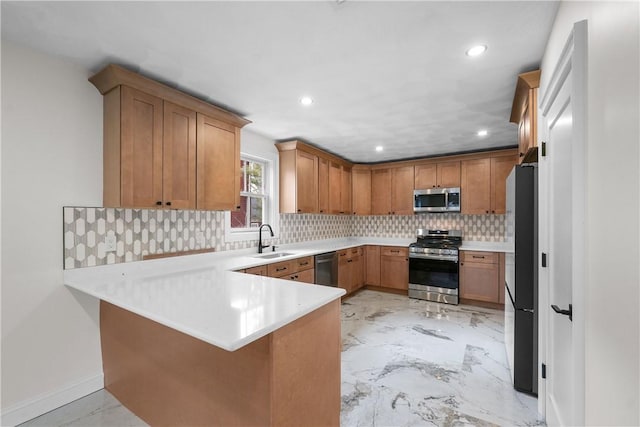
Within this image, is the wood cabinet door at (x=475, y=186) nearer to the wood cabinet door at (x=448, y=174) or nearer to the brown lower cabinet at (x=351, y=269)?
the wood cabinet door at (x=448, y=174)

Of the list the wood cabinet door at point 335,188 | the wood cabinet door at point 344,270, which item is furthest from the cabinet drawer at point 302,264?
the wood cabinet door at point 335,188

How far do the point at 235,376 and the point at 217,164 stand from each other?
2061 millimetres

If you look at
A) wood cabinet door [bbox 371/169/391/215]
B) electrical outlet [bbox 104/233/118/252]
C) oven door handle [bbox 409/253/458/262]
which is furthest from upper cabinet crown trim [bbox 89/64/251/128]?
oven door handle [bbox 409/253/458/262]

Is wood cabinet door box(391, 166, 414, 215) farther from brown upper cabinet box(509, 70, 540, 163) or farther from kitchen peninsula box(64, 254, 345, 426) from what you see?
kitchen peninsula box(64, 254, 345, 426)

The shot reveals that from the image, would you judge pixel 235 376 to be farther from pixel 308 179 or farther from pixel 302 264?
pixel 308 179

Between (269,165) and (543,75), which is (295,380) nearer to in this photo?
(543,75)

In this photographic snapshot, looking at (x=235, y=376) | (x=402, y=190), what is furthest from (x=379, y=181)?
(x=235, y=376)

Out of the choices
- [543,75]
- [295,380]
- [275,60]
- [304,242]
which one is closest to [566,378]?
[295,380]

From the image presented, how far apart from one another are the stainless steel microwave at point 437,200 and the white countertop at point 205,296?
357cm

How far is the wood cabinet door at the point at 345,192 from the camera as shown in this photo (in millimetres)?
5254

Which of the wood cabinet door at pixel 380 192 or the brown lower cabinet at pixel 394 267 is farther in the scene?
the wood cabinet door at pixel 380 192

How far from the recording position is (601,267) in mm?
954

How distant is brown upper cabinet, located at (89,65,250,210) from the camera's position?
2135mm

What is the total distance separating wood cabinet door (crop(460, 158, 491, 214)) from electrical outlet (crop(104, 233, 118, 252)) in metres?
4.70
